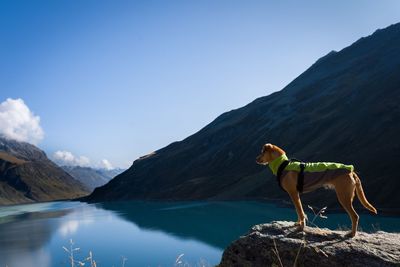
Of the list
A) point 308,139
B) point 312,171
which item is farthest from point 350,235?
point 308,139

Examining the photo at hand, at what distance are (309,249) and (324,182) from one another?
1.22 meters

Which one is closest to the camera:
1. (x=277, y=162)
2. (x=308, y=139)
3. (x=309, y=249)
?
(x=309, y=249)

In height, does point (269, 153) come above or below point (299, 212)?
above

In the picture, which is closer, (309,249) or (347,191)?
(309,249)

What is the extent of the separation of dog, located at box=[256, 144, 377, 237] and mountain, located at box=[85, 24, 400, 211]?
53292 millimetres

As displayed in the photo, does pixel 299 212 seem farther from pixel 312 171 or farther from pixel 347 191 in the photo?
pixel 347 191

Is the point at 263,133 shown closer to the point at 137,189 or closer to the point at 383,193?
the point at 137,189

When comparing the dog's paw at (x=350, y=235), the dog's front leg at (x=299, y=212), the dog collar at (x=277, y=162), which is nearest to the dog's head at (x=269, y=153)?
the dog collar at (x=277, y=162)

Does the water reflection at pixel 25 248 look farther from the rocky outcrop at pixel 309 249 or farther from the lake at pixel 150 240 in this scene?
the rocky outcrop at pixel 309 249

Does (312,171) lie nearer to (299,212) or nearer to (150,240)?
(299,212)

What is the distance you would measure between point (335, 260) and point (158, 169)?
151855mm

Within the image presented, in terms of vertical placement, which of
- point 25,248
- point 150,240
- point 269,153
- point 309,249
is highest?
point 269,153

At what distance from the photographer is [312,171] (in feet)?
20.3

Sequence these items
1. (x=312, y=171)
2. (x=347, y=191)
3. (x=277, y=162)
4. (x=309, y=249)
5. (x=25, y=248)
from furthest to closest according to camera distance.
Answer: (x=25, y=248) → (x=277, y=162) → (x=312, y=171) → (x=347, y=191) → (x=309, y=249)
